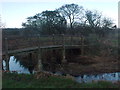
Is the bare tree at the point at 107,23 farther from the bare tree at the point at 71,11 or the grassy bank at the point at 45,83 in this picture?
the grassy bank at the point at 45,83

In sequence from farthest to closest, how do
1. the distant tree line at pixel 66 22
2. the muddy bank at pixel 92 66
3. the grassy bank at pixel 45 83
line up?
1. the distant tree line at pixel 66 22
2. the muddy bank at pixel 92 66
3. the grassy bank at pixel 45 83

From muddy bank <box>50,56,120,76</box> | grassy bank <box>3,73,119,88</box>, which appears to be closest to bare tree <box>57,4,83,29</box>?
muddy bank <box>50,56,120,76</box>

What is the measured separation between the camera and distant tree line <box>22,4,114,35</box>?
82.8 feet

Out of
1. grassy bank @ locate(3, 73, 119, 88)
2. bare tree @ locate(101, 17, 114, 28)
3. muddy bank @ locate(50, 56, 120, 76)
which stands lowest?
muddy bank @ locate(50, 56, 120, 76)

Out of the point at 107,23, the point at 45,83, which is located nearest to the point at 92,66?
the point at 45,83

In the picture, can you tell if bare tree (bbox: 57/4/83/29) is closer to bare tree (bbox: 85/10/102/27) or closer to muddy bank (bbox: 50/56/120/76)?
bare tree (bbox: 85/10/102/27)

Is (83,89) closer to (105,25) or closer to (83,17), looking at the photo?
(105,25)

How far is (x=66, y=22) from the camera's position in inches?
1175

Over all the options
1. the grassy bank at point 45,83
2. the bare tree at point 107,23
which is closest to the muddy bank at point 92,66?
the grassy bank at point 45,83

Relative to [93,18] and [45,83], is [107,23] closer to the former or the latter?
[93,18]

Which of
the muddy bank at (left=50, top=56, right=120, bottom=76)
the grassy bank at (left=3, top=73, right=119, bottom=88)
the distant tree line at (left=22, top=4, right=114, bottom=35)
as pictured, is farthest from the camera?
the distant tree line at (left=22, top=4, right=114, bottom=35)

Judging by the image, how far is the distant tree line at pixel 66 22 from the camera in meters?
25.2

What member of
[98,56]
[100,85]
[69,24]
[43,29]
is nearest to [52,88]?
[100,85]

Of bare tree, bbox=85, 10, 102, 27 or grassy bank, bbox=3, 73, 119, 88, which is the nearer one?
grassy bank, bbox=3, 73, 119, 88
